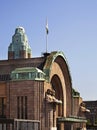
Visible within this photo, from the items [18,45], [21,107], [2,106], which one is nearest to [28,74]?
[21,107]

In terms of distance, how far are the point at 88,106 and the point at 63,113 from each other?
5309 centimetres

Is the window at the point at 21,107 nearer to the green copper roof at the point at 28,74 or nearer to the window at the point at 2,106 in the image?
the window at the point at 2,106

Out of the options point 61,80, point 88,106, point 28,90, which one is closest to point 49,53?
point 61,80

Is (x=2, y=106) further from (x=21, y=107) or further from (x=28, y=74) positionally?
(x=28, y=74)

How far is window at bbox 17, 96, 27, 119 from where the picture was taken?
5981 centimetres

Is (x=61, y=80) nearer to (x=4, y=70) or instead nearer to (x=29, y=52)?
(x=4, y=70)

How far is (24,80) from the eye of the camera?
59.9 m

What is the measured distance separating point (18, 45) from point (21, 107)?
28.4 meters

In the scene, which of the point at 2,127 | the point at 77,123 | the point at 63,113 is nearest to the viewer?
the point at 2,127

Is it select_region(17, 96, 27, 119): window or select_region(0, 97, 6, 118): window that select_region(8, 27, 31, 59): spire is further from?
select_region(17, 96, 27, 119): window

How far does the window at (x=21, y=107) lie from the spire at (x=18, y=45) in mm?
26485

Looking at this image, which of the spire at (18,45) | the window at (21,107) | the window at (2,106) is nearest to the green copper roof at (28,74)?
the window at (21,107)

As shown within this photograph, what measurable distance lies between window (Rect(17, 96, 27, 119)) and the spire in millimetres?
26485

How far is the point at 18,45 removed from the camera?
8662 centimetres
